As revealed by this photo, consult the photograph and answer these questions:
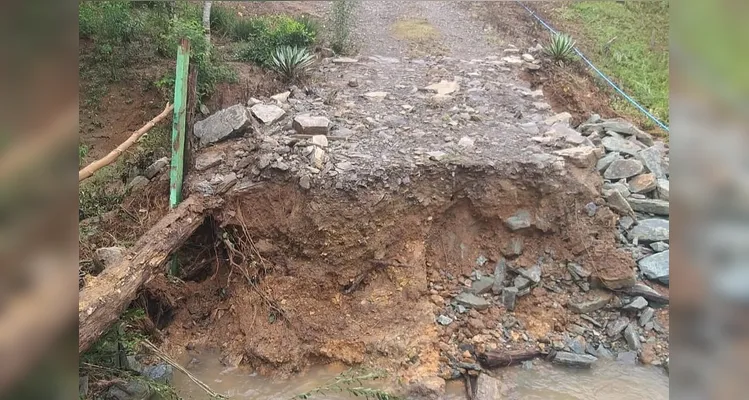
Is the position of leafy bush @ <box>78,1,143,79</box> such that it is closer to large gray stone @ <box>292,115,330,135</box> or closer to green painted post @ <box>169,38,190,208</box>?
green painted post @ <box>169,38,190,208</box>

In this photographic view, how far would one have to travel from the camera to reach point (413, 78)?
15.4 feet

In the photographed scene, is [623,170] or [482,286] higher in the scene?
[623,170]

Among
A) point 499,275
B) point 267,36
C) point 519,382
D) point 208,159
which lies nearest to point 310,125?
point 208,159

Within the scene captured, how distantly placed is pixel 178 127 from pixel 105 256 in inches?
36.8

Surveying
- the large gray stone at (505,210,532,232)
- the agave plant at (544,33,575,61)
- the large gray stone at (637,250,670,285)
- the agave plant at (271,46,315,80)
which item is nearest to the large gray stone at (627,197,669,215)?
the large gray stone at (637,250,670,285)

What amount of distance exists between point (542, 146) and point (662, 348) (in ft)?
4.96

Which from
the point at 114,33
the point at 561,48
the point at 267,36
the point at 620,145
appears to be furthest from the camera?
the point at 561,48

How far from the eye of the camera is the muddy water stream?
3137mm

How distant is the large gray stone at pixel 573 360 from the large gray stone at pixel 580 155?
132cm

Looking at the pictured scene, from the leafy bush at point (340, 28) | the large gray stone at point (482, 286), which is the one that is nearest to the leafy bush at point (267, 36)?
the leafy bush at point (340, 28)

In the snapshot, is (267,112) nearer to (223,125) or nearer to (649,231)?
(223,125)

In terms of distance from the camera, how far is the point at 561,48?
4883mm
